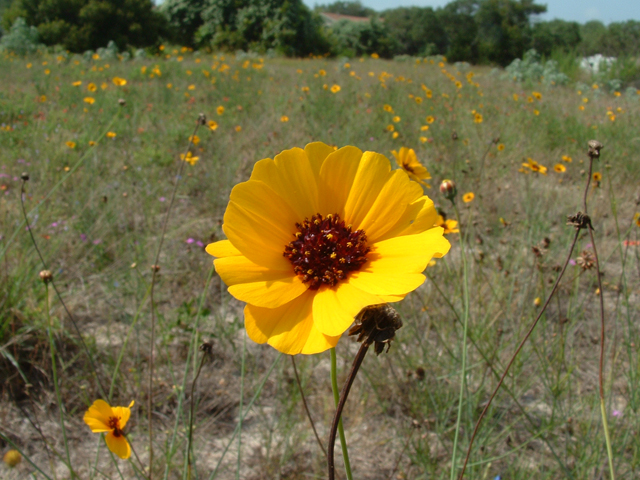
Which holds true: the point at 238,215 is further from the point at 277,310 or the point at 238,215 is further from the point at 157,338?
the point at 157,338

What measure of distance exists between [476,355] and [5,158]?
13.3 feet

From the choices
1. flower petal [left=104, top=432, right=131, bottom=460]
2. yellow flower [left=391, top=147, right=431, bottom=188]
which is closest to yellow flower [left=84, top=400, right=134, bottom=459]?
flower petal [left=104, top=432, right=131, bottom=460]

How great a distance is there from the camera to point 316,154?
0.88 m

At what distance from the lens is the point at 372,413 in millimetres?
1951

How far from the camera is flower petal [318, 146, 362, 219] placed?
0.86 m

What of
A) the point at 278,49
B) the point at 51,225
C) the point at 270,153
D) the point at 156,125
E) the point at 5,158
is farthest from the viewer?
the point at 278,49

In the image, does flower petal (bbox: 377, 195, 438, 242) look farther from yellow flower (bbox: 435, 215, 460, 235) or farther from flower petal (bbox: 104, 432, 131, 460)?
flower petal (bbox: 104, 432, 131, 460)

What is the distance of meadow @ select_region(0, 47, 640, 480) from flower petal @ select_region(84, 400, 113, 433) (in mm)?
79

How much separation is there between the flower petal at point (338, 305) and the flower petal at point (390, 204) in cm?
15

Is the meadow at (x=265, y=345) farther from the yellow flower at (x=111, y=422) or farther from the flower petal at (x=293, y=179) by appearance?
the flower petal at (x=293, y=179)

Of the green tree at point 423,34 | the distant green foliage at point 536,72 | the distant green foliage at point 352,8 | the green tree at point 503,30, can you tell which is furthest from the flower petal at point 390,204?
the distant green foliage at point 352,8

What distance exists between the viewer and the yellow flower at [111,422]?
121 centimetres

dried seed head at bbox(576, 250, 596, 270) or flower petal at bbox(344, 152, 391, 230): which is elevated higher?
flower petal at bbox(344, 152, 391, 230)

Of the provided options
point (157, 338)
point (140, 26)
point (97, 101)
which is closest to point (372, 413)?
point (157, 338)
